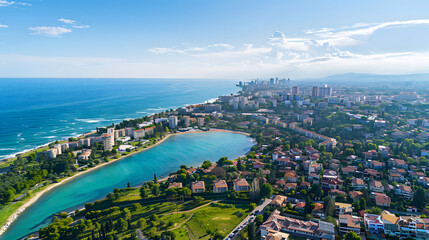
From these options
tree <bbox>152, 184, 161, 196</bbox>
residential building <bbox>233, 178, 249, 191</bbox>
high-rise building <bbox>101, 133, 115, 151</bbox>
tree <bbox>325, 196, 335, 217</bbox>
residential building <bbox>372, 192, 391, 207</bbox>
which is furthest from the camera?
high-rise building <bbox>101, 133, 115, 151</bbox>

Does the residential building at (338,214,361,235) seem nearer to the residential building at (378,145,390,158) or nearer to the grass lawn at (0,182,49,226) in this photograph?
the residential building at (378,145,390,158)

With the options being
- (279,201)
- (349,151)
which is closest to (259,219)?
(279,201)

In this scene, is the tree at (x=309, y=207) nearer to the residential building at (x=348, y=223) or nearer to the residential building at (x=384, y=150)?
the residential building at (x=348, y=223)

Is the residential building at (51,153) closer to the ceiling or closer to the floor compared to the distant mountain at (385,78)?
closer to the floor

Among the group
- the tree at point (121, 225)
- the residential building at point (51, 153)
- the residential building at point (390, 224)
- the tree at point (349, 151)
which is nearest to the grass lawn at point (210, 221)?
the tree at point (121, 225)

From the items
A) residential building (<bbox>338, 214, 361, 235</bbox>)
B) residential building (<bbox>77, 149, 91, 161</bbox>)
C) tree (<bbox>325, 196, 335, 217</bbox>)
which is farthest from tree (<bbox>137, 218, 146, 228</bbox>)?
residential building (<bbox>77, 149, 91, 161</bbox>)

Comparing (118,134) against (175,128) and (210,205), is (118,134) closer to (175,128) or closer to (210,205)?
(175,128)

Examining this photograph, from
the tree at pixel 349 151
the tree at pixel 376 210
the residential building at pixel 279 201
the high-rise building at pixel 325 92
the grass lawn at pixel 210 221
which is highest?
the high-rise building at pixel 325 92
